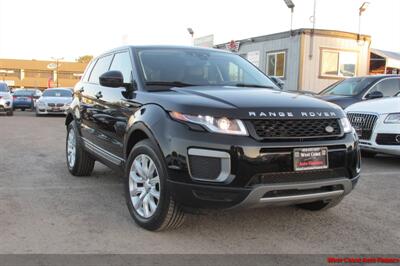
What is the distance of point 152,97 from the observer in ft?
14.8

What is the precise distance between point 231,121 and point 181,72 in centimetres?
148

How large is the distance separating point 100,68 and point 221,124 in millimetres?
3225

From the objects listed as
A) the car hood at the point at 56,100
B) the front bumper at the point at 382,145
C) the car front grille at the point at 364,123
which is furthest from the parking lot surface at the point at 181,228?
the car hood at the point at 56,100

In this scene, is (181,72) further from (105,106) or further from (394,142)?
(394,142)

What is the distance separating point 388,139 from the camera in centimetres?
810

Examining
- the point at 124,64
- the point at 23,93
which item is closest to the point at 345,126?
the point at 124,64

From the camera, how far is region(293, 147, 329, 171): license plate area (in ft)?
13.0

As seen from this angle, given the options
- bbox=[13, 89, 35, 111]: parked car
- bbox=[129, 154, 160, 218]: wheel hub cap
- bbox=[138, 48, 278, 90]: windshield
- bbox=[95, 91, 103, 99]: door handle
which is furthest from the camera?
bbox=[13, 89, 35, 111]: parked car

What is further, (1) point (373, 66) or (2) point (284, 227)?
(1) point (373, 66)

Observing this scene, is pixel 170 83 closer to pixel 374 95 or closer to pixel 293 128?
pixel 293 128

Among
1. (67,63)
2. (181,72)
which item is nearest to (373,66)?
(181,72)

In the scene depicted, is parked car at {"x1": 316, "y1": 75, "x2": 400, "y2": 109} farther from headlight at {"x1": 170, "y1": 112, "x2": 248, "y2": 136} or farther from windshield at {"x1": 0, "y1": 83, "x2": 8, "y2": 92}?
windshield at {"x1": 0, "y1": 83, "x2": 8, "y2": 92}

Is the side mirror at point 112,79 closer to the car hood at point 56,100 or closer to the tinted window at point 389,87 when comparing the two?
the tinted window at point 389,87

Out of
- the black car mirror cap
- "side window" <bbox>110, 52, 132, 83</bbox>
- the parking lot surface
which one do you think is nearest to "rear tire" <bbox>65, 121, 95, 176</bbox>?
the parking lot surface
